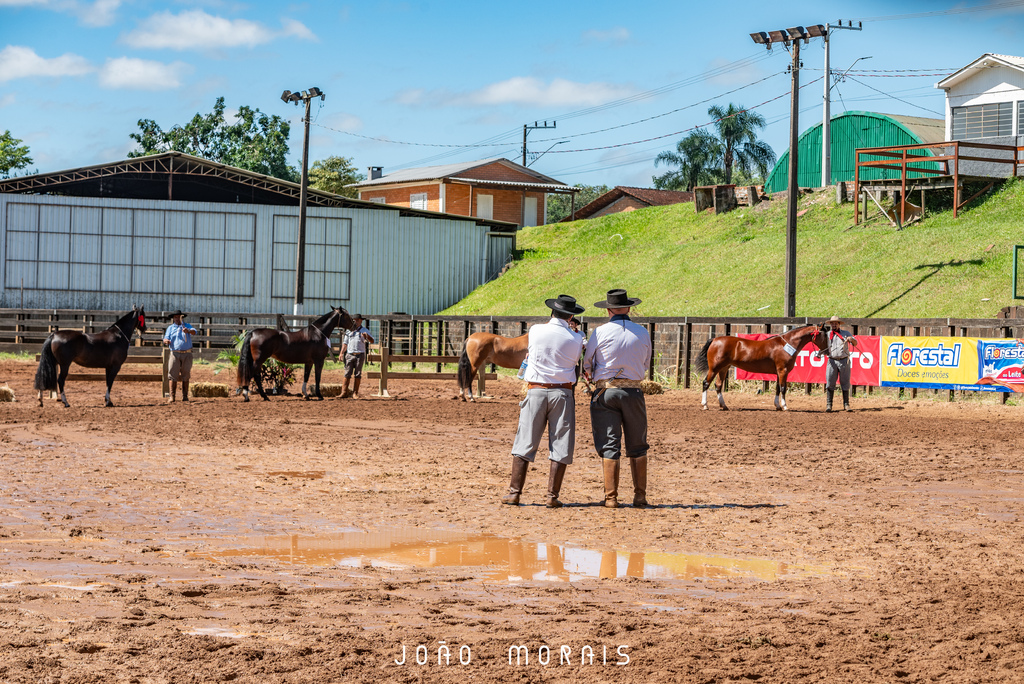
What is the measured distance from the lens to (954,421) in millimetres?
17953

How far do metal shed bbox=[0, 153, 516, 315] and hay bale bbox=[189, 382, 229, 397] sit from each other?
926 inches

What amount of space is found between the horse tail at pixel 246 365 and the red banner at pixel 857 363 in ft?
34.9

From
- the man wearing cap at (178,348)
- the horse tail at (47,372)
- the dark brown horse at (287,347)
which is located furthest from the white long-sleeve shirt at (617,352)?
the horse tail at (47,372)

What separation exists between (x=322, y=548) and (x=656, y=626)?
305 cm

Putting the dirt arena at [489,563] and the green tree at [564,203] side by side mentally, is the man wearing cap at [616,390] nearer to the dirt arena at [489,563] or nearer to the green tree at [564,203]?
the dirt arena at [489,563]

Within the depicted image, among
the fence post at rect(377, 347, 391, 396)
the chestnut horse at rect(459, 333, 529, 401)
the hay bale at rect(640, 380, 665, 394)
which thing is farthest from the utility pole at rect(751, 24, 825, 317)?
the fence post at rect(377, 347, 391, 396)

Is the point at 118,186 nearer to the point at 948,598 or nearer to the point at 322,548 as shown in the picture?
the point at 322,548

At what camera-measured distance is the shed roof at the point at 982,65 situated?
123 ft

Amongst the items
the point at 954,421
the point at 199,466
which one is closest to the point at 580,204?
the point at 954,421

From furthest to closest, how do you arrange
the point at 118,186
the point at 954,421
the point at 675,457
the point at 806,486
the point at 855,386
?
the point at 118,186 → the point at 855,386 → the point at 954,421 → the point at 675,457 → the point at 806,486

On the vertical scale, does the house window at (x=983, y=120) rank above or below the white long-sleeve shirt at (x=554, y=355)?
Result: above

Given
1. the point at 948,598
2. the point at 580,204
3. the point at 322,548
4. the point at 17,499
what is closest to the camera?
the point at 948,598

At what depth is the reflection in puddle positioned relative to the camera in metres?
7.00

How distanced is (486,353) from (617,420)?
520 inches
